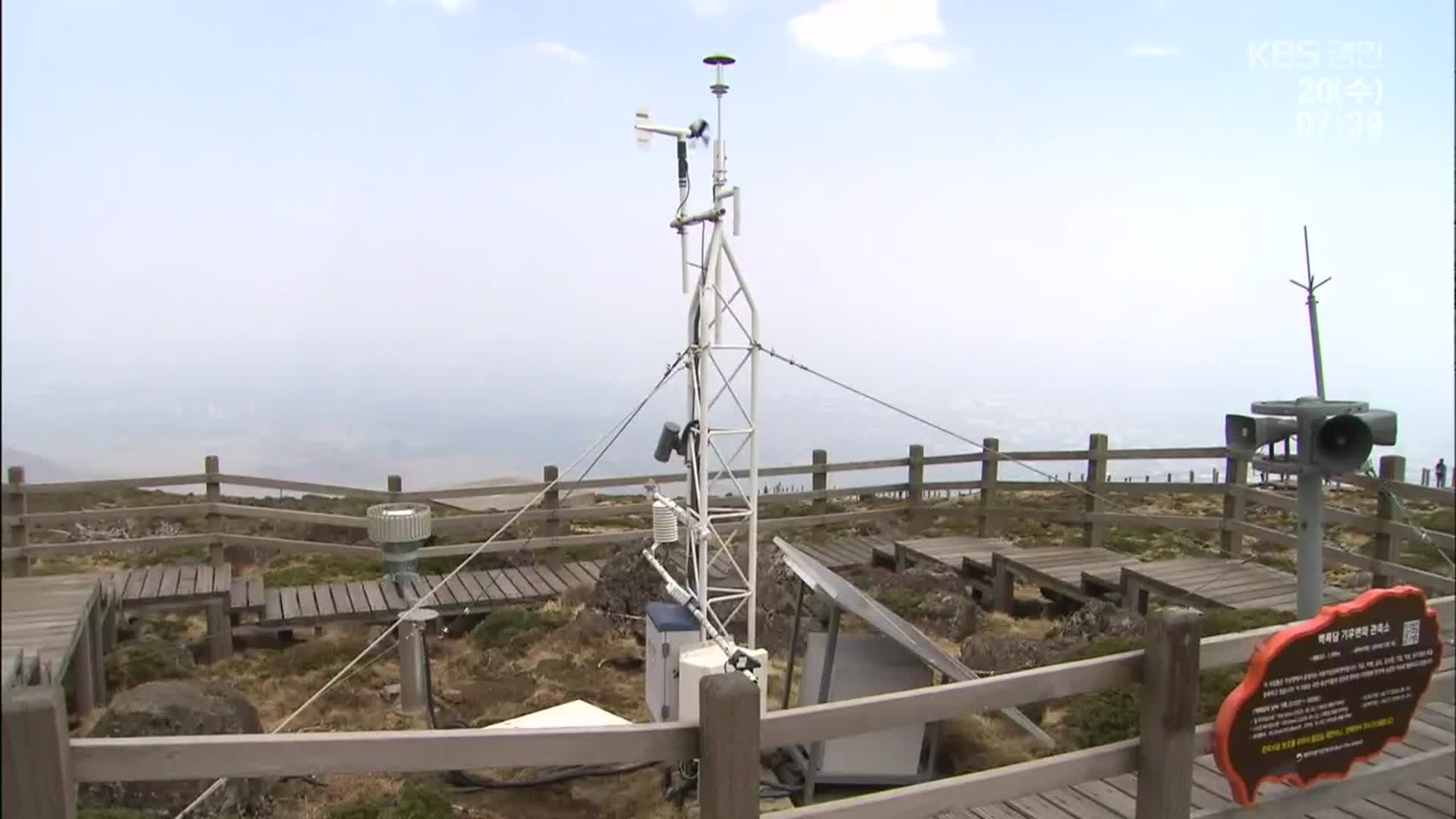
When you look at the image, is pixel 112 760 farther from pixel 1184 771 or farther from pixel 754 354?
pixel 754 354

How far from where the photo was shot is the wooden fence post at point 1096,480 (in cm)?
904

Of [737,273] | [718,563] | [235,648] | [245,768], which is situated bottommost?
[235,648]

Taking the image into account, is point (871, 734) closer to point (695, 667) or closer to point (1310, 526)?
point (695, 667)

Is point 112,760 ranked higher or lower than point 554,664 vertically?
higher

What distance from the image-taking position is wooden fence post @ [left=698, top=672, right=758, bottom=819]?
6.78ft

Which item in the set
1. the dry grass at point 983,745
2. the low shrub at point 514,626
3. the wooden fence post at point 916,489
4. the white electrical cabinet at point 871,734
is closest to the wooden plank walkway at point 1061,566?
the wooden fence post at point 916,489

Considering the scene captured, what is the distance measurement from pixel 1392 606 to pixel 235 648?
7.66 m

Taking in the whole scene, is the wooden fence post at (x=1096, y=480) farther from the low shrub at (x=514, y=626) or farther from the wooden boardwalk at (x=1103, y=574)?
the low shrub at (x=514, y=626)

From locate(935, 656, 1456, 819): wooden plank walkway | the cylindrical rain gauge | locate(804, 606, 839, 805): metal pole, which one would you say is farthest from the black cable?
the cylindrical rain gauge

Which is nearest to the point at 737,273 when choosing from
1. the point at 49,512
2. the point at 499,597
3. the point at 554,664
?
the point at 554,664

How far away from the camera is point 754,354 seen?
501cm

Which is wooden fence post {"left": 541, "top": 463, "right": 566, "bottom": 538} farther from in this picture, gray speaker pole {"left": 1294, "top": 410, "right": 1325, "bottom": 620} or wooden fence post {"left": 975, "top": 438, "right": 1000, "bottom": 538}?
gray speaker pole {"left": 1294, "top": 410, "right": 1325, "bottom": 620}

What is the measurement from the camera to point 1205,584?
6887mm

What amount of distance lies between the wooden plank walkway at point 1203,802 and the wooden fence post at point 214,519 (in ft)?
23.4
